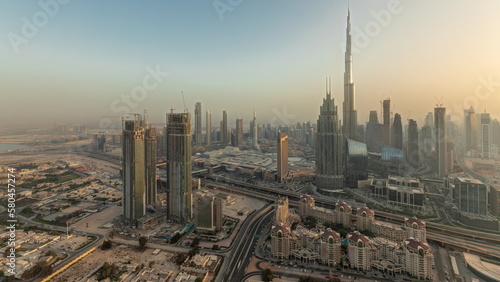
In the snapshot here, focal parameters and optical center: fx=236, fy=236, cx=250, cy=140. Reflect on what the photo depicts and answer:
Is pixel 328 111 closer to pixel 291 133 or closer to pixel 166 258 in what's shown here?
pixel 166 258

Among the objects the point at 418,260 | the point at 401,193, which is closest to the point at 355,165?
the point at 401,193

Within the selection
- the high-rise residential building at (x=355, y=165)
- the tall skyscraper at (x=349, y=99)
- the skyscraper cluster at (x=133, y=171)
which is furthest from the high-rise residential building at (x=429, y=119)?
the skyscraper cluster at (x=133, y=171)

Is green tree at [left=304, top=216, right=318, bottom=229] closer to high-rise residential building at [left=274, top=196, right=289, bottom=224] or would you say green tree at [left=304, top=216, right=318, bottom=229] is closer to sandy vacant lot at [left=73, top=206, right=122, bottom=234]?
high-rise residential building at [left=274, top=196, right=289, bottom=224]

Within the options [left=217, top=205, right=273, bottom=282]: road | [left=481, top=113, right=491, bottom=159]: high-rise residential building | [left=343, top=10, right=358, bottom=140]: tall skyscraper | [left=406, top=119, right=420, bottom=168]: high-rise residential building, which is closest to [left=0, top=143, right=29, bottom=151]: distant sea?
[left=217, top=205, right=273, bottom=282]: road

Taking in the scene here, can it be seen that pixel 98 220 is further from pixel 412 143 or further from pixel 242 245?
pixel 412 143

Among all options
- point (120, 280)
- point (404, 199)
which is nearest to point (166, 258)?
point (120, 280)

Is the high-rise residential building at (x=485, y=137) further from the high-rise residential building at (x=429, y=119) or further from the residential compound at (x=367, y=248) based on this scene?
the residential compound at (x=367, y=248)
